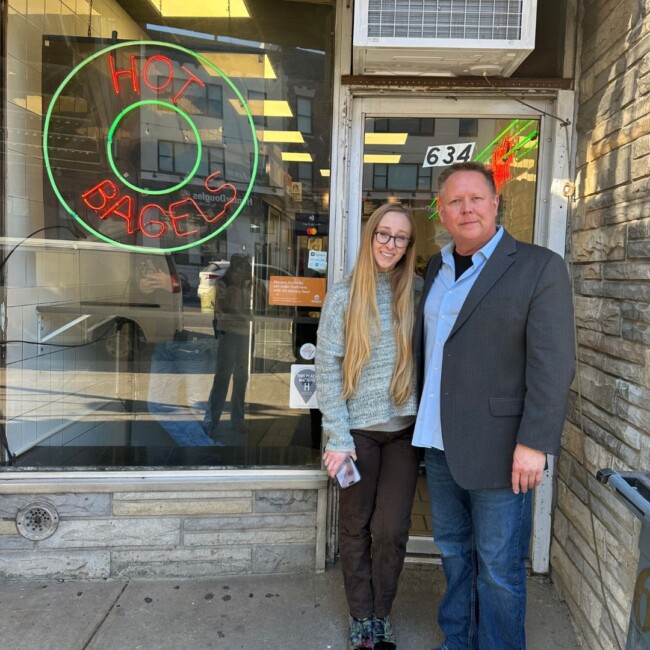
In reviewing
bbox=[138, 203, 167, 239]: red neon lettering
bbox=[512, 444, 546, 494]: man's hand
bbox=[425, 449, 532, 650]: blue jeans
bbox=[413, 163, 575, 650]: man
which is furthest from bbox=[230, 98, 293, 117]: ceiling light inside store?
bbox=[512, 444, 546, 494]: man's hand

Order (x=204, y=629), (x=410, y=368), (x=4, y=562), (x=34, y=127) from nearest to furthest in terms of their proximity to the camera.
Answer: (x=410, y=368) → (x=204, y=629) → (x=4, y=562) → (x=34, y=127)

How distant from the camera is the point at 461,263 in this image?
217 cm

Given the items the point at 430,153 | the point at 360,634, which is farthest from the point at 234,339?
the point at 360,634

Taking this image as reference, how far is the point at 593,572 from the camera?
7.68 ft

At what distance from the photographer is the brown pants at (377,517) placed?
232 cm

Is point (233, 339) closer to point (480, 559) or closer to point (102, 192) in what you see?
point (102, 192)

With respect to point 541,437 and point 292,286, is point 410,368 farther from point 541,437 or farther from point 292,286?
point 292,286

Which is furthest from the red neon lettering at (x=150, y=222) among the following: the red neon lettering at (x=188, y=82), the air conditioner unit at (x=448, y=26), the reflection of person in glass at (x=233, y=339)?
the air conditioner unit at (x=448, y=26)

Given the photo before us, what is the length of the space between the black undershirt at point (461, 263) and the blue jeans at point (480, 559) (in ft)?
2.38

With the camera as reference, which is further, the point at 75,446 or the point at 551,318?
the point at 75,446

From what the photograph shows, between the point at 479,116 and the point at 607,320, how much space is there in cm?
125

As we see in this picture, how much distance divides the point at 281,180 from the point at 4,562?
2.44m

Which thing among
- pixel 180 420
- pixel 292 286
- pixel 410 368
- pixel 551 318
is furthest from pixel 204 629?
pixel 551 318

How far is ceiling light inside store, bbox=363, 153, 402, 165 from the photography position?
2998 mm
